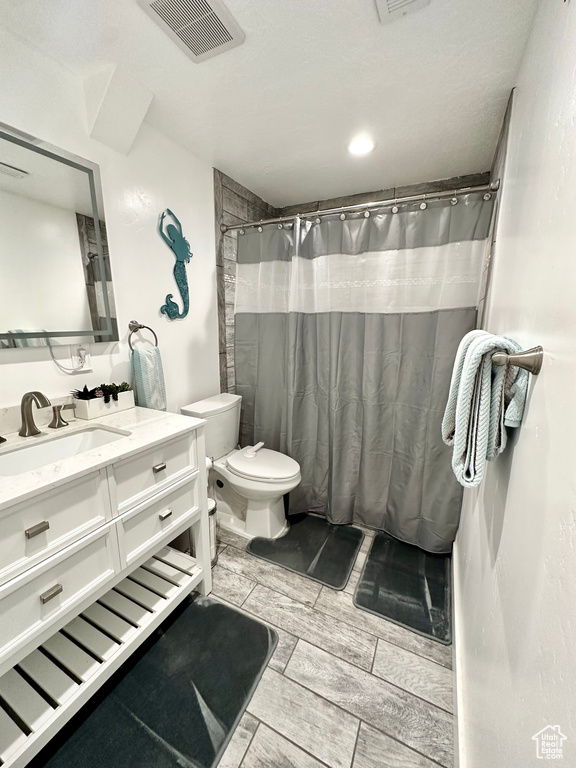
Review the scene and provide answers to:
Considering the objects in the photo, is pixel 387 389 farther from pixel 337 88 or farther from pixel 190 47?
pixel 190 47

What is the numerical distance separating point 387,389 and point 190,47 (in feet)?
5.57

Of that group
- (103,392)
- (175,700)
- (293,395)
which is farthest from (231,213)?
(175,700)

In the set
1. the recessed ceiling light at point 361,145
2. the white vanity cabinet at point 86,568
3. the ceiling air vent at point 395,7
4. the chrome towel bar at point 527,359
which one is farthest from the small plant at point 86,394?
the recessed ceiling light at point 361,145

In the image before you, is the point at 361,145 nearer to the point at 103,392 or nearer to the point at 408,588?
the point at 103,392

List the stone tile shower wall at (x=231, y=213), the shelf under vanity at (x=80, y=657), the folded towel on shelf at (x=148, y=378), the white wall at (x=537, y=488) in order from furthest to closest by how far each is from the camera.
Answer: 1. the stone tile shower wall at (x=231, y=213)
2. the folded towel on shelf at (x=148, y=378)
3. the shelf under vanity at (x=80, y=657)
4. the white wall at (x=537, y=488)

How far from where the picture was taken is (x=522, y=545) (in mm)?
591

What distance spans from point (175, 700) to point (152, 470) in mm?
823

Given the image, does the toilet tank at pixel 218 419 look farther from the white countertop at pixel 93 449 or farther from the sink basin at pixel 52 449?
the sink basin at pixel 52 449

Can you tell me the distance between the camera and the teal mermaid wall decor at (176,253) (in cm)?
168

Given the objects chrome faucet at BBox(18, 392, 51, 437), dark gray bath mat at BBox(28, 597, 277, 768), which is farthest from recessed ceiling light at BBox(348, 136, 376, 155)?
dark gray bath mat at BBox(28, 597, 277, 768)

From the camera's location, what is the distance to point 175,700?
3.63 ft

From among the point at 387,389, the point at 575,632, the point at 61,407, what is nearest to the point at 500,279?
the point at 387,389

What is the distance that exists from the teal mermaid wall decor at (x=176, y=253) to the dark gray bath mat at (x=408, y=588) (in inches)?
70.8

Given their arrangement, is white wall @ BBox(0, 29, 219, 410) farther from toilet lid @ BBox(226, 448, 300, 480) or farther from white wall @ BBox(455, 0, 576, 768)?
white wall @ BBox(455, 0, 576, 768)
